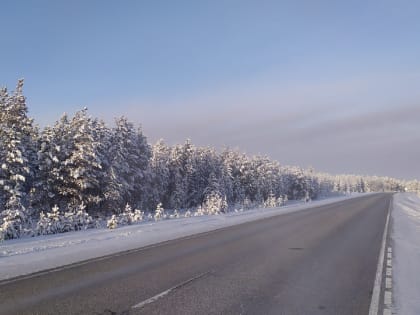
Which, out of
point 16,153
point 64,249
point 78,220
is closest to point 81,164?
point 16,153

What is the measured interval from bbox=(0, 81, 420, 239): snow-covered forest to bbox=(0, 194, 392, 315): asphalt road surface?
8.66 meters

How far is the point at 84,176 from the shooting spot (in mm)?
30359

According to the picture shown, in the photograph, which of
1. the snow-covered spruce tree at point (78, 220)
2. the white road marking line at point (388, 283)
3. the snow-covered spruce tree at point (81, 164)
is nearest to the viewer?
the white road marking line at point (388, 283)

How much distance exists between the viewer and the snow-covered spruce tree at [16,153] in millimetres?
23938

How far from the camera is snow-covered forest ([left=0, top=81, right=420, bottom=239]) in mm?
22844

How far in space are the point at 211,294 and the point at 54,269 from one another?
4291 mm

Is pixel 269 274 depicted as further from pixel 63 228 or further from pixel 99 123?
pixel 99 123

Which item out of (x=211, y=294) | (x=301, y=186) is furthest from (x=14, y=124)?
(x=301, y=186)

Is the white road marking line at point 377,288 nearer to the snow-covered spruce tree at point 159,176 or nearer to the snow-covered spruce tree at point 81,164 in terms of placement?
the snow-covered spruce tree at point 81,164

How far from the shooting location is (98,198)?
32062 millimetres

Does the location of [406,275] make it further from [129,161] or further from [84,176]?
[129,161]

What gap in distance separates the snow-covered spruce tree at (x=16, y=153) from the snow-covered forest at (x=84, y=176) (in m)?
0.06

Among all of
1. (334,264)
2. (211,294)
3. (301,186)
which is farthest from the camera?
(301,186)

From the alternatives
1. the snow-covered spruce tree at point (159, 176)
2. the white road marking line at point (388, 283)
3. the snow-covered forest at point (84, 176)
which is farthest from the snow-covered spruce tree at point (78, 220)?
the snow-covered spruce tree at point (159, 176)
